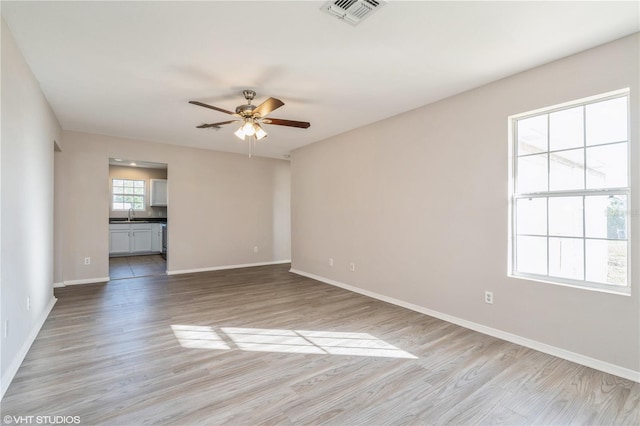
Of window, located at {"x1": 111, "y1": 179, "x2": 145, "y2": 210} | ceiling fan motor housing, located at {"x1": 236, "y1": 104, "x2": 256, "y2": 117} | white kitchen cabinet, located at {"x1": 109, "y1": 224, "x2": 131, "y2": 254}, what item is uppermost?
ceiling fan motor housing, located at {"x1": 236, "y1": 104, "x2": 256, "y2": 117}

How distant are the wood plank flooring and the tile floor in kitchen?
6.95ft

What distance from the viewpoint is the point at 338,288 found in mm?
4867

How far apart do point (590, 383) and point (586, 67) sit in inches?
95.1

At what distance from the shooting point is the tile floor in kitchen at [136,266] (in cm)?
569

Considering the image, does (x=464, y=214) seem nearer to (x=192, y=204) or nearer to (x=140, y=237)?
(x=192, y=204)

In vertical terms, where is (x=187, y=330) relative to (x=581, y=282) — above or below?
below

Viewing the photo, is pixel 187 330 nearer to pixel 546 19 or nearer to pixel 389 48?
pixel 389 48

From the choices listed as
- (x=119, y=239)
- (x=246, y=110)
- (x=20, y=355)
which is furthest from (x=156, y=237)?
(x=246, y=110)

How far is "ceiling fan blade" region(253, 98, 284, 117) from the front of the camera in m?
2.81

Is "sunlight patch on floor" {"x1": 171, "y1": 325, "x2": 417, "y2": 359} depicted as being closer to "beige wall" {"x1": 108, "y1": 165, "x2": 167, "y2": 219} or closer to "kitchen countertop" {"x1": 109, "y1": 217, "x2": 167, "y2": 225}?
"kitchen countertop" {"x1": 109, "y1": 217, "x2": 167, "y2": 225}

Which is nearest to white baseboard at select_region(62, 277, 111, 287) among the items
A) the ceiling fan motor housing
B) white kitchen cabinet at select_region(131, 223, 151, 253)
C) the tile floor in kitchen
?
the tile floor in kitchen

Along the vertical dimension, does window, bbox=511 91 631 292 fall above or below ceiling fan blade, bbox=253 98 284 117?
below

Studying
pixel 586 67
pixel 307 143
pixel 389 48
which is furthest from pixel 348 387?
pixel 307 143

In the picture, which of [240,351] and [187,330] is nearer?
[240,351]
